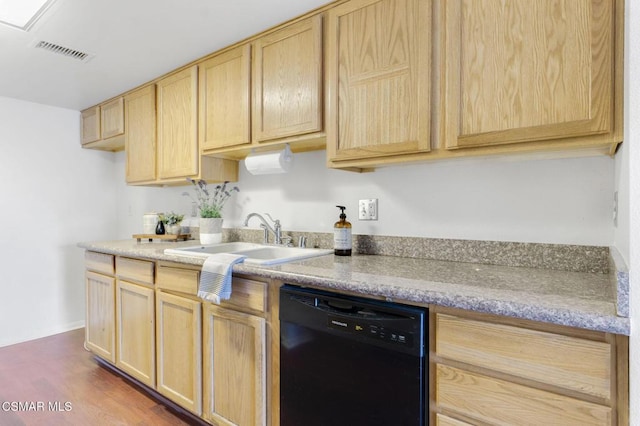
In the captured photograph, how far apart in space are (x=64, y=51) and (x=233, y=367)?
2.09m

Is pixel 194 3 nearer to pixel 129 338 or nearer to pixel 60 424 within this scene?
pixel 129 338

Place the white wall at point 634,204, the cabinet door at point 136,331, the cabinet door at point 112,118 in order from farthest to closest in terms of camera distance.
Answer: the cabinet door at point 112,118, the cabinet door at point 136,331, the white wall at point 634,204

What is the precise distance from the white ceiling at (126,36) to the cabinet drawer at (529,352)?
1.53 meters

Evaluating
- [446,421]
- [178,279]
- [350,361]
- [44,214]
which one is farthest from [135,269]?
[446,421]

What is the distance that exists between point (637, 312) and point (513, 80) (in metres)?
0.79

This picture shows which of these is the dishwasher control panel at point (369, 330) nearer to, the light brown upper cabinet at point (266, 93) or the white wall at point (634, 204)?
the white wall at point (634, 204)

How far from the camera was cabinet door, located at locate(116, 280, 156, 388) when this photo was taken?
2055mm

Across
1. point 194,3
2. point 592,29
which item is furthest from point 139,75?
point 592,29

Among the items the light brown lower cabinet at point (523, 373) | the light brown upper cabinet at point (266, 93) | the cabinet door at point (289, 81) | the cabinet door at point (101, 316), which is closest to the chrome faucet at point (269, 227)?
the light brown upper cabinet at point (266, 93)

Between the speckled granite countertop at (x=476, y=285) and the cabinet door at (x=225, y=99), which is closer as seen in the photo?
the speckled granite countertop at (x=476, y=285)

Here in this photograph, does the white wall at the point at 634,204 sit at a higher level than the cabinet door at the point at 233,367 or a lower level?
higher

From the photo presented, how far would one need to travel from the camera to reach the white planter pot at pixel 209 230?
7.78 feet

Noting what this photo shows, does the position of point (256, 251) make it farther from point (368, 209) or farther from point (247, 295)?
point (368, 209)

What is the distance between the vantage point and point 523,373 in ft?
2.99
